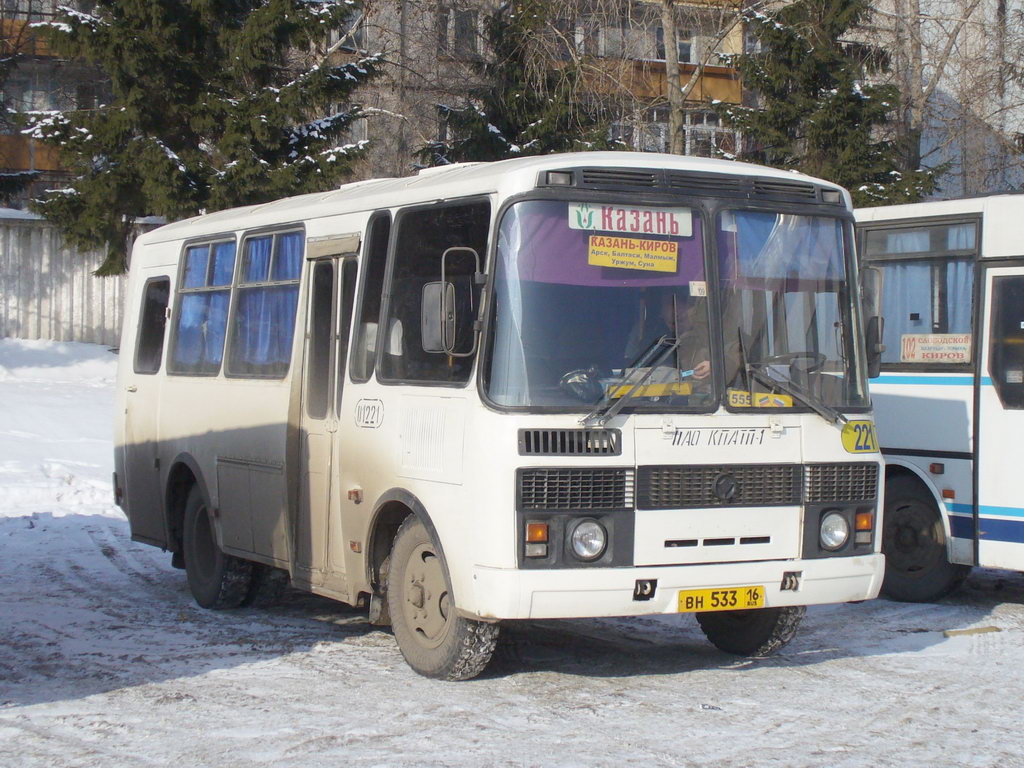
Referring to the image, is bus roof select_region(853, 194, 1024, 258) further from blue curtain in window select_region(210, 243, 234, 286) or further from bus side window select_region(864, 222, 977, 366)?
blue curtain in window select_region(210, 243, 234, 286)

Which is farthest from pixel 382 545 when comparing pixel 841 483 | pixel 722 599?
pixel 841 483

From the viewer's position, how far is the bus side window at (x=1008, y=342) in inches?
408

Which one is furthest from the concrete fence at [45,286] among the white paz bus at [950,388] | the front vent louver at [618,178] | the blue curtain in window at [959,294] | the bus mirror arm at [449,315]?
the front vent louver at [618,178]

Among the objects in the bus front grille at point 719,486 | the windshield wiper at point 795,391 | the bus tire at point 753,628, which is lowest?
the bus tire at point 753,628

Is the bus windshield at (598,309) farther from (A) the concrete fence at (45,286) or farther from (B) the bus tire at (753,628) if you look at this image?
(A) the concrete fence at (45,286)

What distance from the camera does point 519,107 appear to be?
80.8ft

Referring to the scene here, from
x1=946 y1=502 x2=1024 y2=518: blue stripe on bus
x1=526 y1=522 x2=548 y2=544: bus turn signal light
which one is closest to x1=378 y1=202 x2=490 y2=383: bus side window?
x1=526 y1=522 x2=548 y2=544: bus turn signal light

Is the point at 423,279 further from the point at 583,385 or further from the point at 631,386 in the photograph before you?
the point at 631,386

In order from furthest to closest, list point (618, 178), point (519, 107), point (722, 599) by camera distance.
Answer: point (519, 107) → point (618, 178) → point (722, 599)

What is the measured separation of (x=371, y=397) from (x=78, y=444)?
39.2 ft

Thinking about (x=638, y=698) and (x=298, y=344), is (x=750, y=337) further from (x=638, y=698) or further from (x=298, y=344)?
(x=298, y=344)

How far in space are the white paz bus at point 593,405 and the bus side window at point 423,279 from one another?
16mm

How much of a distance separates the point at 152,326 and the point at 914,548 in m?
6.52

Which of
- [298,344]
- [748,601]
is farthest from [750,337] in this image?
[298,344]
